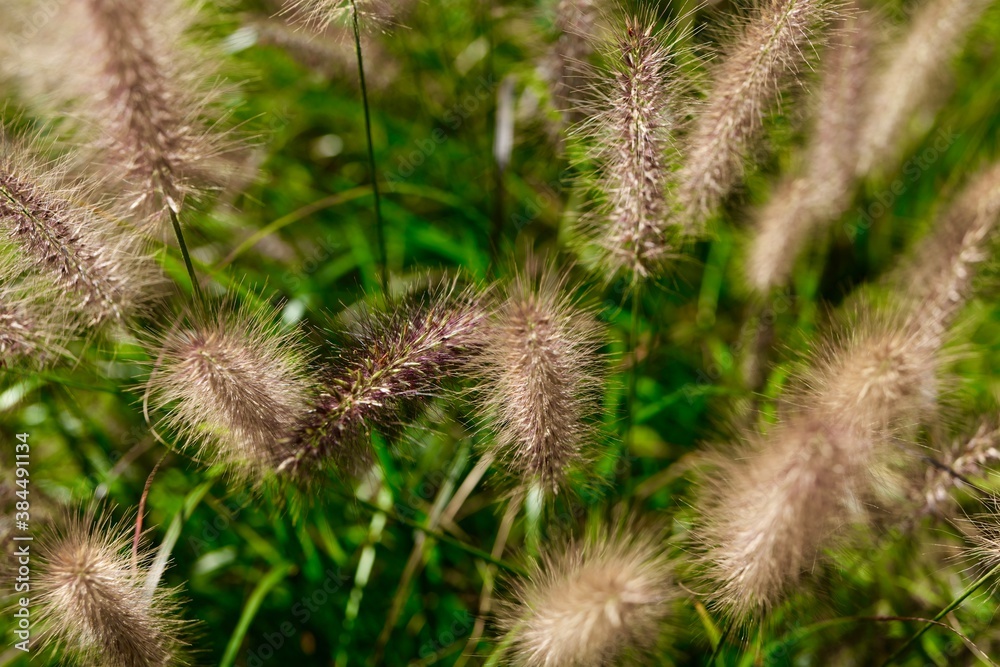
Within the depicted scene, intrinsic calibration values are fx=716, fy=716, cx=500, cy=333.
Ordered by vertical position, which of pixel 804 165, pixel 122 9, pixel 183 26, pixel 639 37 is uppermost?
pixel 639 37

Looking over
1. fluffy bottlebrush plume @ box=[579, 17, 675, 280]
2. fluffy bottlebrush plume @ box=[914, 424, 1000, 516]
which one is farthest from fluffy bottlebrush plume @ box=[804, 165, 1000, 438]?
fluffy bottlebrush plume @ box=[579, 17, 675, 280]

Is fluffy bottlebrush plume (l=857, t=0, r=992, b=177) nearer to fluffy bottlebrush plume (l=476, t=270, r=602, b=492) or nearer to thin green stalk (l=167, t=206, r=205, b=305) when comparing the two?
fluffy bottlebrush plume (l=476, t=270, r=602, b=492)

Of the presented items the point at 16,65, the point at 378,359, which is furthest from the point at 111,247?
the point at 16,65

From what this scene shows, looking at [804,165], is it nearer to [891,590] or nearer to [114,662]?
[891,590]

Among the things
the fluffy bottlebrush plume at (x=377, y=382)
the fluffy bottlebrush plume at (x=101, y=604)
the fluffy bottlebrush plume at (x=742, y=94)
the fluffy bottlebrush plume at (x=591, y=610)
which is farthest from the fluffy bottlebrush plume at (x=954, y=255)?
the fluffy bottlebrush plume at (x=101, y=604)

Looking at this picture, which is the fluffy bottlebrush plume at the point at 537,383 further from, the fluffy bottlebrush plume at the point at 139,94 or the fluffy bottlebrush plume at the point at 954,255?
the fluffy bottlebrush plume at the point at 954,255
